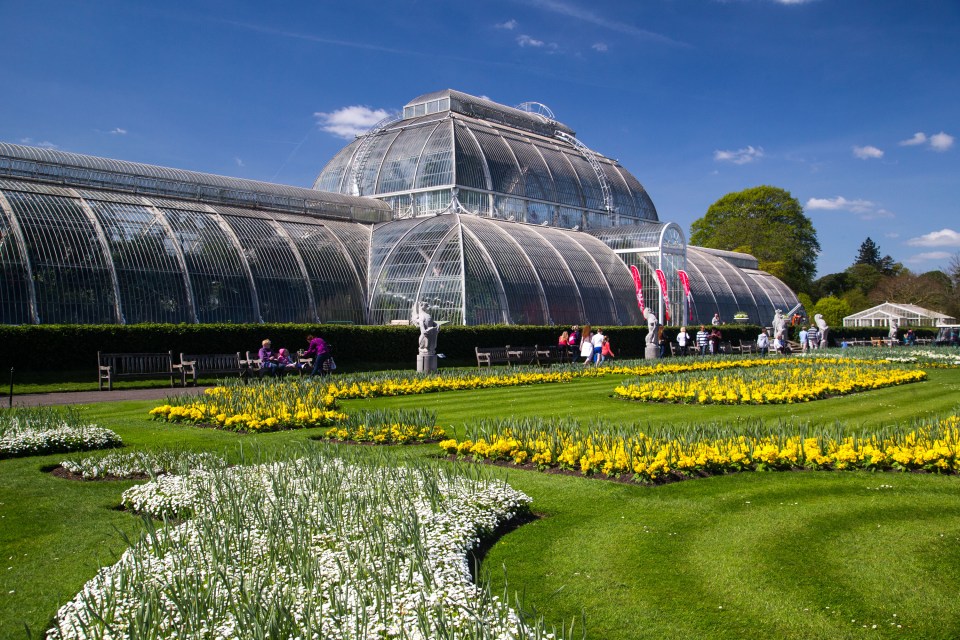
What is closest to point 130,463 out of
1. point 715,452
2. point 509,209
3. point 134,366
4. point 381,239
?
point 715,452

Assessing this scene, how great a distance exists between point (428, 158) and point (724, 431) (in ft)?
123

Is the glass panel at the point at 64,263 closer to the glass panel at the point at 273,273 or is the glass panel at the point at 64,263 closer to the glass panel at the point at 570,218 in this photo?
the glass panel at the point at 273,273

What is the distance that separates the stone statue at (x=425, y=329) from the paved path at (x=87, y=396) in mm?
6488

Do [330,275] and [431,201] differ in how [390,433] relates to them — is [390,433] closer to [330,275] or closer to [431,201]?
[330,275]

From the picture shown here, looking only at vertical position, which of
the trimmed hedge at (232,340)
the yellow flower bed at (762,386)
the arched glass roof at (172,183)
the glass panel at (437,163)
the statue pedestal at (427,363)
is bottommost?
the yellow flower bed at (762,386)

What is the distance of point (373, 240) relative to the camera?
40625mm

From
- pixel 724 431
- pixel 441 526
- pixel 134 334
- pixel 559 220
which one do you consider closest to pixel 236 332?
pixel 134 334

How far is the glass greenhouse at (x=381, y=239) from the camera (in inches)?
1123

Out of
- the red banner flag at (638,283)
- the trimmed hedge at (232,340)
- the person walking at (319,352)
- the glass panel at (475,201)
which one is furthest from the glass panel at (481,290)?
the person walking at (319,352)

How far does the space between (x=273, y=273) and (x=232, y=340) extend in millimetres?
8181

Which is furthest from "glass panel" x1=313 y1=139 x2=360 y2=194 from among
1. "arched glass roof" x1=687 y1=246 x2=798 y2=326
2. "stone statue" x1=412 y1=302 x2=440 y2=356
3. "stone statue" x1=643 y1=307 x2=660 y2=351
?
"stone statue" x1=412 y1=302 x2=440 y2=356

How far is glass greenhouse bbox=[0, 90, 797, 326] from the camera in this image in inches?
1123

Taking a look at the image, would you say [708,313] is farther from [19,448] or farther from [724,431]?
[19,448]

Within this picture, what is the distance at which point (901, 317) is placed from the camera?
75938 millimetres
